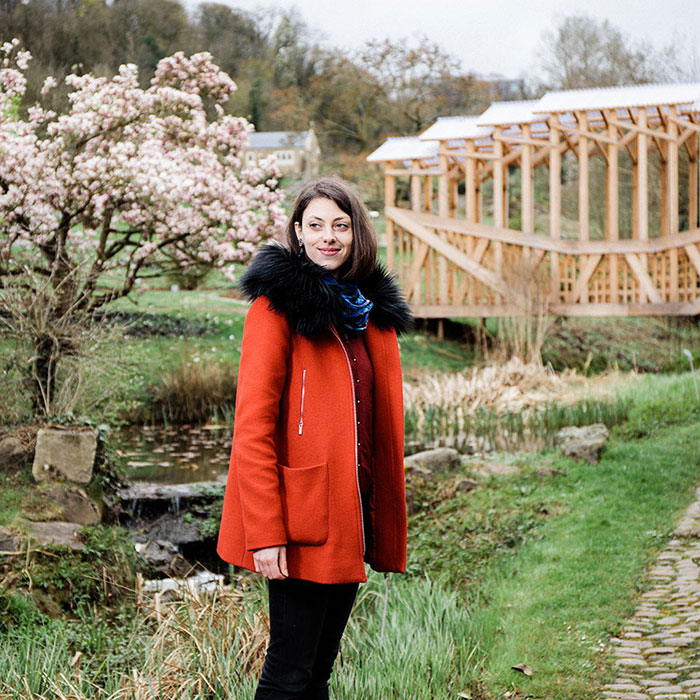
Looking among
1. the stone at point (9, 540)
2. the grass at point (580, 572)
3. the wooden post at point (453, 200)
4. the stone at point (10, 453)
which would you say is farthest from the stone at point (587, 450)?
the wooden post at point (453, 200)

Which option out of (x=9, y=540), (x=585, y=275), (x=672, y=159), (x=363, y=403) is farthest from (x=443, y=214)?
(x=363, y=403)

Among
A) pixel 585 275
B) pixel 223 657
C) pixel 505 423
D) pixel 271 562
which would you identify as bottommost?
pixel 505 423

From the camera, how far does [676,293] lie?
586 inches

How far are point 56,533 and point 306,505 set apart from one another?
144 inches

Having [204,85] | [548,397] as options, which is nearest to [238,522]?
[204,85]

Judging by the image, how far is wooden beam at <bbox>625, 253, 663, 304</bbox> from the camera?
588 inches

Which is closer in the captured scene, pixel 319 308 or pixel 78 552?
pixel 319 308

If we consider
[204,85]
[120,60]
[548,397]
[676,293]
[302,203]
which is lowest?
[548,397]

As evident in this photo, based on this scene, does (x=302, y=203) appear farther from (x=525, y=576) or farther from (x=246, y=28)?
(x=246, y=28)

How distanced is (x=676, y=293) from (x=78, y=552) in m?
12.1

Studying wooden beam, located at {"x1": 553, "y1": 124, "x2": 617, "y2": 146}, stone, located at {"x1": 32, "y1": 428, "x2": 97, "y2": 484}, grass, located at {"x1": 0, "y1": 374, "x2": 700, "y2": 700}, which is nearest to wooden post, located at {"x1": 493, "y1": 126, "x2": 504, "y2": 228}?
wooden beam, located at {"x1": 553, "y1": 124, "x2": 617, "y2": 146}

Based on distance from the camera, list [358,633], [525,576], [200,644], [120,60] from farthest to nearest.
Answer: [120,60], [525,576], [358,633], [200,644]

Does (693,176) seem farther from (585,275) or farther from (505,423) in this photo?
(505,423)

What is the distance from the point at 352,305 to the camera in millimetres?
2535
